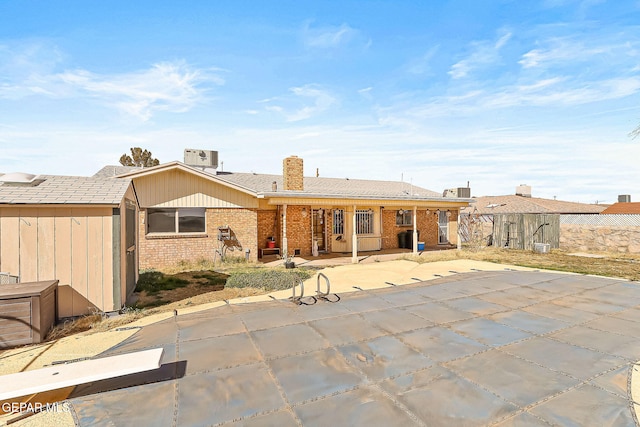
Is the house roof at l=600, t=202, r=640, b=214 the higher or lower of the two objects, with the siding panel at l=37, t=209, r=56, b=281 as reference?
higher

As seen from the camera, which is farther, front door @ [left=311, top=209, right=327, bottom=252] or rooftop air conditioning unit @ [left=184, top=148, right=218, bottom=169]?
rooftop air conditioning unit @ [left=184, top=148, right=218, bottom=169]

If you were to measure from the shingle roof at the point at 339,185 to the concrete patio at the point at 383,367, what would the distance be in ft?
33.6

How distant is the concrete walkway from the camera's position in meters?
3.32

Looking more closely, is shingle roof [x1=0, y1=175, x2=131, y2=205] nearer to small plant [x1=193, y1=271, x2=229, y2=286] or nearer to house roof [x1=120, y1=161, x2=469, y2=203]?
small plant [x1=193, y1=271, x2=229, y2=286]

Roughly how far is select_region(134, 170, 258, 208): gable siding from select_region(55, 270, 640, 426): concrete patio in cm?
719

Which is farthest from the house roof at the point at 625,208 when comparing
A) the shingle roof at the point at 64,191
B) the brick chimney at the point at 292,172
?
the shingle roof at the point at 64,191

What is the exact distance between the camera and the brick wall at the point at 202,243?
12.5 metres

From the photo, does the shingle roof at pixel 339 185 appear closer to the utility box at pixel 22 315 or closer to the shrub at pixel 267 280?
the shrub at pixel 267 280

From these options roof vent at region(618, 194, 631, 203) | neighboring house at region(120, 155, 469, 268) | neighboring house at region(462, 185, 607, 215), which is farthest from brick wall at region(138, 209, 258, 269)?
roof vent at region(618, 194, 631, 203)

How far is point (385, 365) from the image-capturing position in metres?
4.43

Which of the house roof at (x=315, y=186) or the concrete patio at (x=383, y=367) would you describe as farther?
the house roof at (x=315, y=186)

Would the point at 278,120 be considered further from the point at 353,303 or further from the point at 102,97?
the point at 353,303

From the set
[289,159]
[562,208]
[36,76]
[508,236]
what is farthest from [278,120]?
[562,208]

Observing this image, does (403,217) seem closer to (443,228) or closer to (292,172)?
(443,228)
